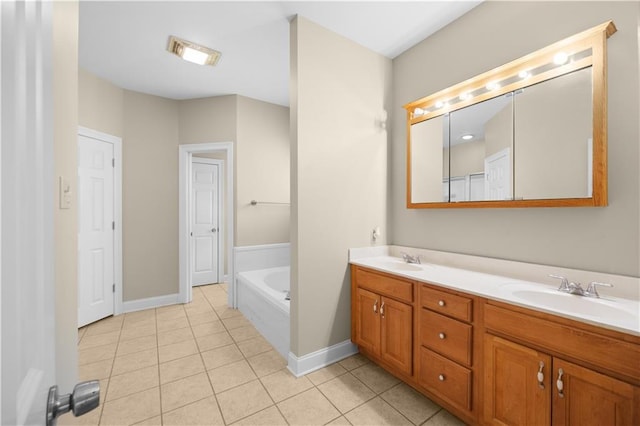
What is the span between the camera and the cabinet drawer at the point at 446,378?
4.73 feet

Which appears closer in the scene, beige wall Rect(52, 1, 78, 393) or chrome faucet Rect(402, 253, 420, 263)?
beige wall Rect(52, 1, 78, 393)

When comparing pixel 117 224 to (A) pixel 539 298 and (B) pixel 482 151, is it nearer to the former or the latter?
(B) pixel 482 151

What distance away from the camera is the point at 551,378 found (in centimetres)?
114

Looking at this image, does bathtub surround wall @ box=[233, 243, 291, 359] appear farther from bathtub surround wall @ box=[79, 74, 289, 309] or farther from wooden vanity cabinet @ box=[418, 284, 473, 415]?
wooden vanity cabinet @ box=[418, 284, 473, 415]

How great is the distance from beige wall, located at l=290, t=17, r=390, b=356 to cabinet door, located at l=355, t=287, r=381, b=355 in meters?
0.13

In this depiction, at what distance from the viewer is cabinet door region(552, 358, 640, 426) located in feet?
3.20

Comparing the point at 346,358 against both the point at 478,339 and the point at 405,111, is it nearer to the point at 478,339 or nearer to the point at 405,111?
the point at 478,339

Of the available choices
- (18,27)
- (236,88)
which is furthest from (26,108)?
(236,88)

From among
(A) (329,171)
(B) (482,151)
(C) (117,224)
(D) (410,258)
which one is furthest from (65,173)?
(C) (117,224)

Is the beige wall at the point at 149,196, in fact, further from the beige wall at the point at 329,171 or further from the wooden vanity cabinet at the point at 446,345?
the wooden vanity cabinet at the point at 446,345

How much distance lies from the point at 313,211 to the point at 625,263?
178 centimetres

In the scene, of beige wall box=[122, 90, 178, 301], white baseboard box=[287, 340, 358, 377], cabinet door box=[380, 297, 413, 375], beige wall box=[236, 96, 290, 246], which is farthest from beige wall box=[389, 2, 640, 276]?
beige wall box=[122, 90, 178, 301]

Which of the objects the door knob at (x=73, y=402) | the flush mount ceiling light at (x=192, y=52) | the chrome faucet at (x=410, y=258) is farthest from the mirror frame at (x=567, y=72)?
the flush mount ceiling light at (x=192, y=52)

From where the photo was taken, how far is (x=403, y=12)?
1974 mm
